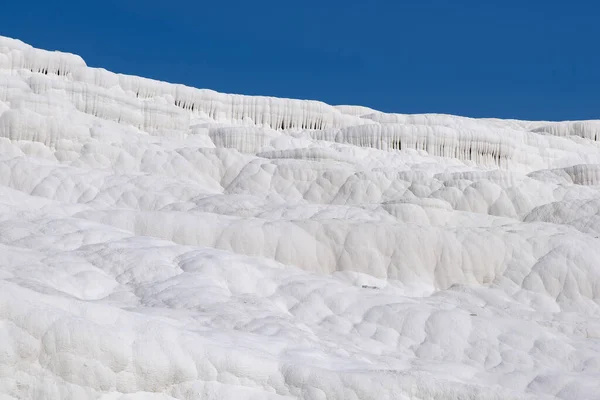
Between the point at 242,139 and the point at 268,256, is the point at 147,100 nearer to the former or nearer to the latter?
the point at 242,139

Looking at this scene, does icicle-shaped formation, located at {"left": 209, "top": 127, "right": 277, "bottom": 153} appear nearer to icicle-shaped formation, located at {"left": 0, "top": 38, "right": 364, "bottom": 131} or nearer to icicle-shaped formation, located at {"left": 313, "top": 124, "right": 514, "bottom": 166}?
icicle-shaped formation, located at {"left": 0, "top": 38, "right": 364, "bottom": 131}

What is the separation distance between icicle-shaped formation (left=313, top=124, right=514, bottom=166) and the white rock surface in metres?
0.10

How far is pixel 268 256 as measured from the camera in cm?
1412

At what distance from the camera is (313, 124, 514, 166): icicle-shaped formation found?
30.9 meters

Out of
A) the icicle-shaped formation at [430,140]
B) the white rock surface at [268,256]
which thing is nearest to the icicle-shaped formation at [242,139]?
the white rock surface at [268,256]

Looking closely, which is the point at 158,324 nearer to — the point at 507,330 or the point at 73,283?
the point at 73,283

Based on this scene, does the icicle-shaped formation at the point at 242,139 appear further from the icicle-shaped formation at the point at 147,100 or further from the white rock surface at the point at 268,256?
the icicle-shaped formation at the point at 147,100

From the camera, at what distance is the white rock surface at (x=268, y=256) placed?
21.2ft

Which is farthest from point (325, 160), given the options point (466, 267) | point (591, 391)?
point (591, 391)

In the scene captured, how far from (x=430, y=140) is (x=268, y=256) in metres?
18.8

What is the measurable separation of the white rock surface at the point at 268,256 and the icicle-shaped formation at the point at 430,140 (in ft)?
0.32

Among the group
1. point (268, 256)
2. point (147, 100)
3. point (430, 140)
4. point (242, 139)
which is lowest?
point (268, 256)

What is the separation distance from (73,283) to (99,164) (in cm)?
1335

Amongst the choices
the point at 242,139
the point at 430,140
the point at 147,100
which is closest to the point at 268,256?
the point at 242,139
